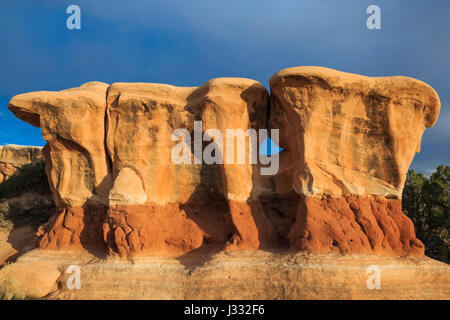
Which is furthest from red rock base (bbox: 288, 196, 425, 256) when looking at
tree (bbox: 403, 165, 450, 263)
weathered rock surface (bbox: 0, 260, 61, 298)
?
weathered rock surface (bbox: 0, 260, 61, 298)

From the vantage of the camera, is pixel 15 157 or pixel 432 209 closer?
pixel 432 209

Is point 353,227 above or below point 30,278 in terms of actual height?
above

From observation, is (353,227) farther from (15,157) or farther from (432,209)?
(15,157)

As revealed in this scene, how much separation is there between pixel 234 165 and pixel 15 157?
1800 cm

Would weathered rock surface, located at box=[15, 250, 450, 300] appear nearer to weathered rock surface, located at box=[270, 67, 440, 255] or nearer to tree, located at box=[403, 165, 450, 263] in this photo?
weathered rock surface, located at box=[270, 67, 440, 255]

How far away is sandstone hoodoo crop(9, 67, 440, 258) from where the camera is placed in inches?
334
